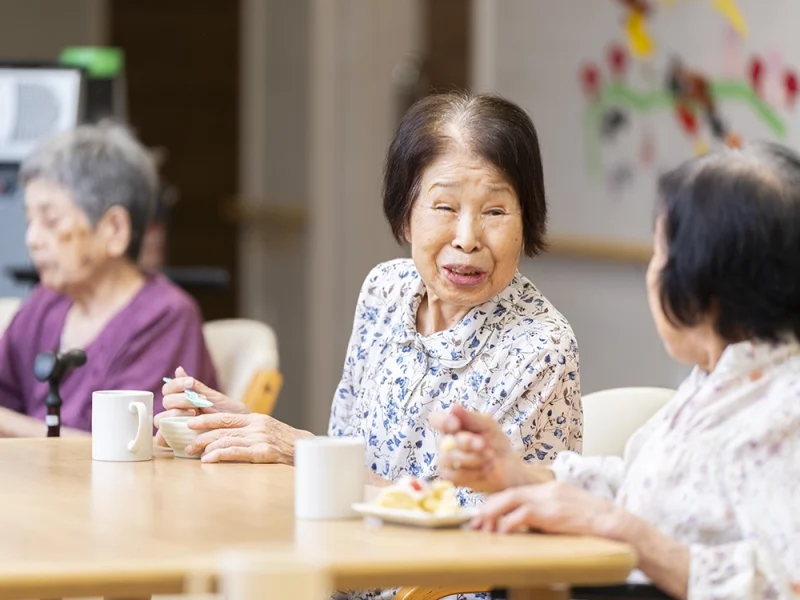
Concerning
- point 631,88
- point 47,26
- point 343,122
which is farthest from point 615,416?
point 47,26

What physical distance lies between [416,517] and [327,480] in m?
0.11

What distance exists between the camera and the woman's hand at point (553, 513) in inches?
54.0

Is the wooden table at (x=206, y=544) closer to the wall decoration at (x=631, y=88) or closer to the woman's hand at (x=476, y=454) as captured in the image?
the woman's hand at (x=476, y=454)

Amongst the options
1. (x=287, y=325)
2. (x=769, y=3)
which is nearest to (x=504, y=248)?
(x=769, y=3)

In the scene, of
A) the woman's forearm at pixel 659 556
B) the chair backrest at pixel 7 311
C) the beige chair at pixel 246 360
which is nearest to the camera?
the woman's forearm at pixel 659 556

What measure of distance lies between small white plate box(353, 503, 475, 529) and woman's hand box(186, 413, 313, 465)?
0.43 meters

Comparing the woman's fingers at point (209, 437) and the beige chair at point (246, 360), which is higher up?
the woman's fingers at point (209, 437)

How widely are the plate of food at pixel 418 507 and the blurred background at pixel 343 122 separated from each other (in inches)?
82.7

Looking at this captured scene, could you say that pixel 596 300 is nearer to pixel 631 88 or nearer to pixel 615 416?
pixel 631 88

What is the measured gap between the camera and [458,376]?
1.97 metres

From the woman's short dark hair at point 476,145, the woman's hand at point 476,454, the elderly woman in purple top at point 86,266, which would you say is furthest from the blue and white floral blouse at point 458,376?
the elderly woman in purple top at point 86,266

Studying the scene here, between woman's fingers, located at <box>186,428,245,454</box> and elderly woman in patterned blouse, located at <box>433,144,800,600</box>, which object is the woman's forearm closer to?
elderly woman in patterned blouse, located at <box>433,144,800,600</box>

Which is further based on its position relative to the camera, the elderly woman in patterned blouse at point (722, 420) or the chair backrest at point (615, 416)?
the chair backrest at point (615, 416)

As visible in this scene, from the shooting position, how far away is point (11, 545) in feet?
4.38
